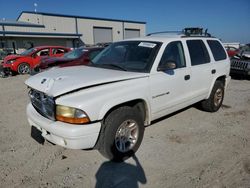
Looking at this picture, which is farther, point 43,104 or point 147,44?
point 147,44

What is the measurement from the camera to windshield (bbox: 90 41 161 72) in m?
3.61

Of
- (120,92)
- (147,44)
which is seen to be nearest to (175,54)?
(147,44)

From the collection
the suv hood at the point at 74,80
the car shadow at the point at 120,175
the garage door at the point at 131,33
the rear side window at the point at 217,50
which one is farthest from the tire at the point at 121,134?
the garage door at the point at 131,33

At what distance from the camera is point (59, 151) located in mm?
3564

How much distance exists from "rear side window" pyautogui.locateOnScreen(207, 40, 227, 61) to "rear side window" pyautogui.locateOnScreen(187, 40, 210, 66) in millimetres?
349

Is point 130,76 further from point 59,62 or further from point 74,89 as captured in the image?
point 59,62

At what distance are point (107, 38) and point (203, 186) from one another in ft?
121

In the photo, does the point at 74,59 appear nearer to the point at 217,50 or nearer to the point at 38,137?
the point at 217,50

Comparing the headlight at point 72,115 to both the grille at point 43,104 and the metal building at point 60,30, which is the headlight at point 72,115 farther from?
the metal building at point 60,30

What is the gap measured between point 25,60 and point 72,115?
10379mm

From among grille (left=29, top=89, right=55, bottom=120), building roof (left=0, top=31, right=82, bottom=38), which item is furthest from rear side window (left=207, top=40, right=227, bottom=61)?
building roof (left=0, top=31, right=82, bottom=38)

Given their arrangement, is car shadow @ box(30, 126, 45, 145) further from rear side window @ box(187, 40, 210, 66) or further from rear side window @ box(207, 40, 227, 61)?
rear side window @ box(207, 40, 227, 61)

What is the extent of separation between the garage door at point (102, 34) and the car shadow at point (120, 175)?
115 feet

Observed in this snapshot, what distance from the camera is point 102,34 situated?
37312mm
